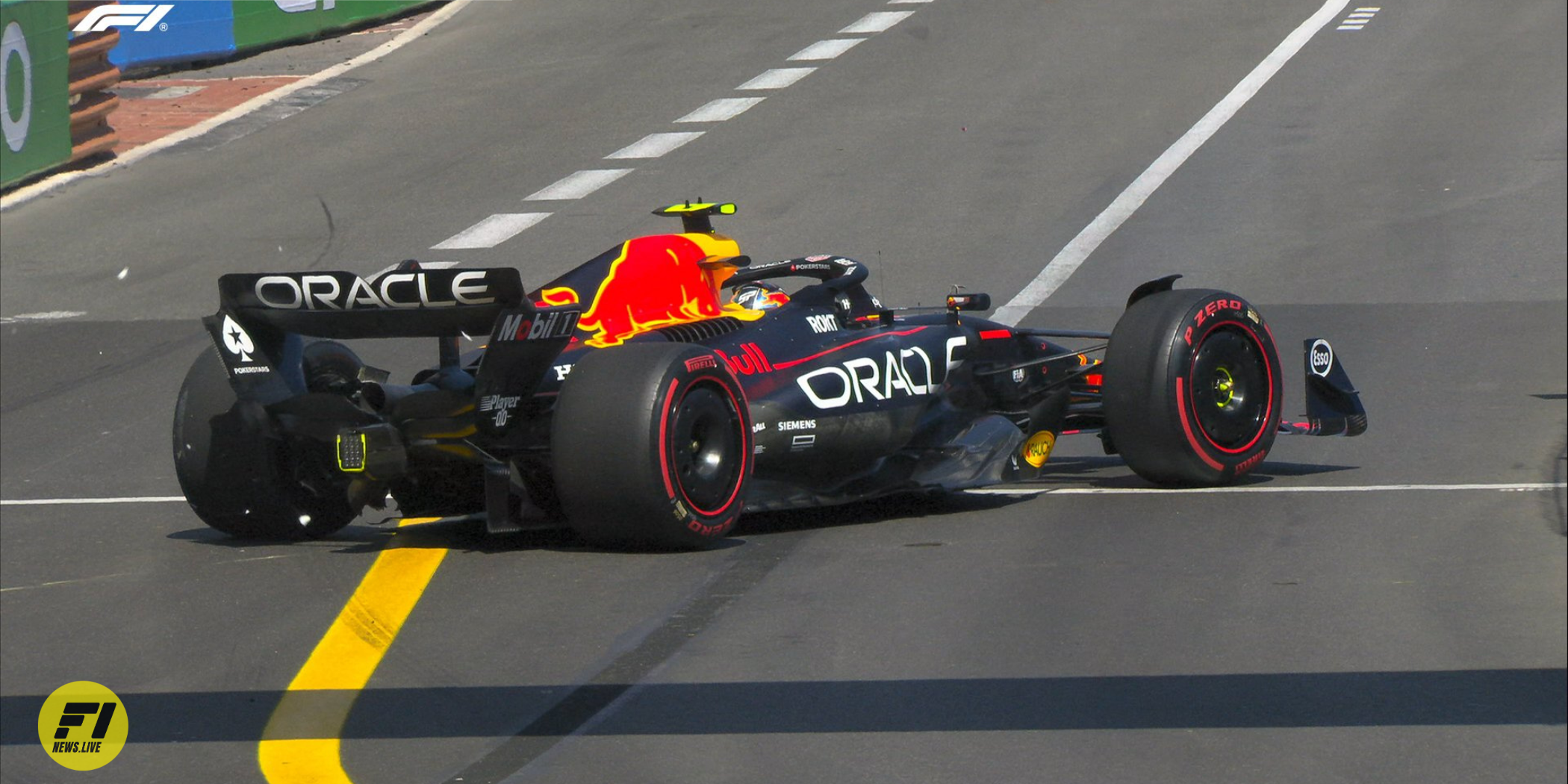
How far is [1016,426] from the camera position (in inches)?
341

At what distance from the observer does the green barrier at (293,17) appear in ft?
83.5

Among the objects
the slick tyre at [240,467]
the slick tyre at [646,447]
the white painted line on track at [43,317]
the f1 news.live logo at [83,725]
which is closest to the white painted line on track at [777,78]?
the white painted line on track at [43,317]

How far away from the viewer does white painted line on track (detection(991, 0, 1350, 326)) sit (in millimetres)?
14672

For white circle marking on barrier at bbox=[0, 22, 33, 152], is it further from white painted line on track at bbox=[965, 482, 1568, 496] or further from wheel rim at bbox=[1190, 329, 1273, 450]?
wheel rim at bbox=[1190, 329, 1273, 450]

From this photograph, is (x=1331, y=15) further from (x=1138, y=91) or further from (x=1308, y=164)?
(x=1308, y=164)

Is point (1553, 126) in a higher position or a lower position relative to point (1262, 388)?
higher

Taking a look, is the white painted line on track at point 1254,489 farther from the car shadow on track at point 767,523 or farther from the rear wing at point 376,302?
the rear wing at point 376,302

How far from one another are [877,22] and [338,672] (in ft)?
68.6

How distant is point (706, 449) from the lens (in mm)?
7449

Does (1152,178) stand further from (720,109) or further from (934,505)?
(934,505)

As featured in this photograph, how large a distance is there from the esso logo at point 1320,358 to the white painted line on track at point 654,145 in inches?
464

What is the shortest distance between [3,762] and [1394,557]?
475 centimetres

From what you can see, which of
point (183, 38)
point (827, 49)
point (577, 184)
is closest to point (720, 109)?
point (827, 49)

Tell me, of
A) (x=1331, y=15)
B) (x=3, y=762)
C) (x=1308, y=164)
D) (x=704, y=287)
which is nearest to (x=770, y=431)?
(x=704, y=287)
